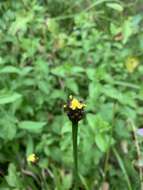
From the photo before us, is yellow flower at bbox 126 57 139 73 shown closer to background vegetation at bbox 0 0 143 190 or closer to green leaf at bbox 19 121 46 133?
background vegetation at bbox 0 0 143 190

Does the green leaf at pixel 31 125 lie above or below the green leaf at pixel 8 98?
below

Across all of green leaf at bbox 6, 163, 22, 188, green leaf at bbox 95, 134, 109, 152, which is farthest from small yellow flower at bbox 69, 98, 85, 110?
green leaf at bbox 6, 163, 22, 188

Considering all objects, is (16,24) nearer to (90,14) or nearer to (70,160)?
(90,14)

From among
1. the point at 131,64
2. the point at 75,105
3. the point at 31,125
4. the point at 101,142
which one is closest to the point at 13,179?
the point at 31,125

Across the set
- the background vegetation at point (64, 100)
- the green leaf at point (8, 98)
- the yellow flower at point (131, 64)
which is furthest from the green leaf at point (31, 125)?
the yellow flower at point (131, 64)

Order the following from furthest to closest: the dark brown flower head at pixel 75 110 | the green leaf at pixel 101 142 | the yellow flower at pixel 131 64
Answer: the yellow flower at pixel 131 64, the green leaf at pixel 101 142, the dark brown flower head at pixel 75 110

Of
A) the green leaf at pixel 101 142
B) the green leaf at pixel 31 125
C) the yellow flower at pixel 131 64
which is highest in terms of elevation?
the yellow flower at pixel 131 64

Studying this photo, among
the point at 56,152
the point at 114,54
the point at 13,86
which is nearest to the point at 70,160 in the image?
the point at 56,152

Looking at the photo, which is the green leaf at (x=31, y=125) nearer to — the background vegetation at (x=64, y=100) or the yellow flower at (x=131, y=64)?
the background vegetation at (x=64, y=100)
